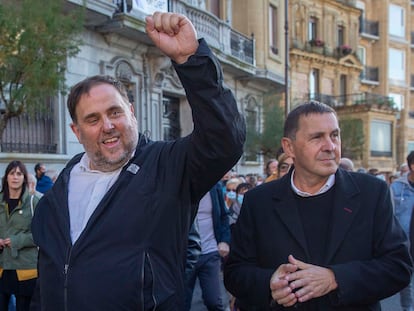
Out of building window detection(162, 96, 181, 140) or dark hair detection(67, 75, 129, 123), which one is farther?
building window detection(162, 96, 181, 140)

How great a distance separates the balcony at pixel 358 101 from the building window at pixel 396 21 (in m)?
10.0

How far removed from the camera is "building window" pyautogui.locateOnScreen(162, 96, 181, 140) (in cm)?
1492

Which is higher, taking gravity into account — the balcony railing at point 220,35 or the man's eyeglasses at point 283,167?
the balcony railing at point 220,35

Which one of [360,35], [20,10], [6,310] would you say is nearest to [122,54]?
[20,10]

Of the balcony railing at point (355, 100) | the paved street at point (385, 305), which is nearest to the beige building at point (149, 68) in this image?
the paved street at point (385, 305)

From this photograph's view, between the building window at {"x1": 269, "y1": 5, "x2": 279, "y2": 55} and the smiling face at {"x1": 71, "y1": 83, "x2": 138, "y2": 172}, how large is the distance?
19428 millimetres

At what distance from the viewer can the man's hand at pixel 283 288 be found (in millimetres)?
2213

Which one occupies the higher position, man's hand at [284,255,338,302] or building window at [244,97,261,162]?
building window at [244,97,261,162]

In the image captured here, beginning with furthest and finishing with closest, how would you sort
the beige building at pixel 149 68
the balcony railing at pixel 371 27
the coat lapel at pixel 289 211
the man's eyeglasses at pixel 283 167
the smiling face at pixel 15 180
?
the balcony railing at pixel 371 27
the beige building at pixel 149 68
the smiling face at pixel 15 180
the man's eyeglasses at pixel 283 167
the coat lapel at pixel 289 211

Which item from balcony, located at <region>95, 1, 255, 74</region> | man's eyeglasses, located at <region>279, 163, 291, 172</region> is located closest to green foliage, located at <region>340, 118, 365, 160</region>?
balcony, located at <region>95, 1, 255, 74</region>

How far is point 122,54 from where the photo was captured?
1262 centimetres

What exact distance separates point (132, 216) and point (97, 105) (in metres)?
0.54

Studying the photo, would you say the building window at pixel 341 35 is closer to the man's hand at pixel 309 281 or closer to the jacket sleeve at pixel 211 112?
the man's hand at pixel 309 281

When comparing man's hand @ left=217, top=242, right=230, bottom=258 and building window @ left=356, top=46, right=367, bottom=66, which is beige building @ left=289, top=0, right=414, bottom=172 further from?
man's hand @ left=217, top=242, right=230, bottom=258
